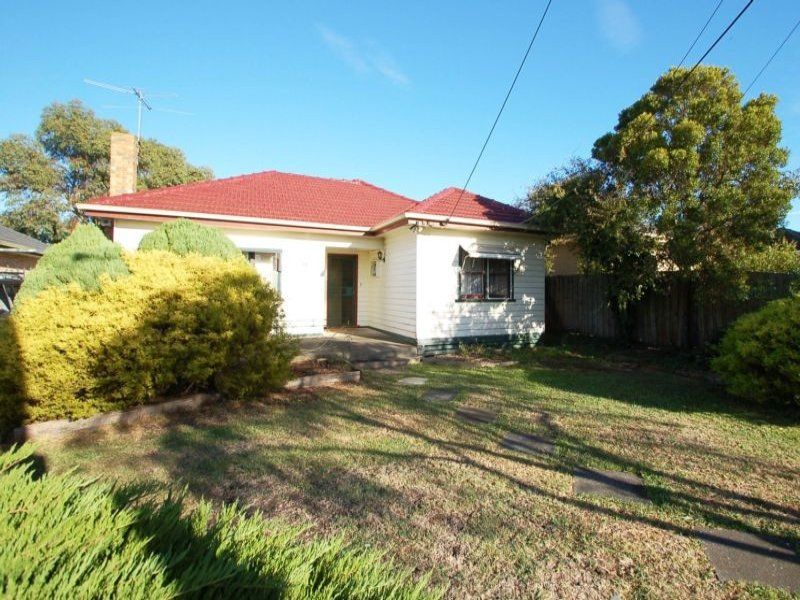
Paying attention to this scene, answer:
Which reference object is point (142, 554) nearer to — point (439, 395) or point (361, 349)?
point (439, 395)

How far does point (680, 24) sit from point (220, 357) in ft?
27.8

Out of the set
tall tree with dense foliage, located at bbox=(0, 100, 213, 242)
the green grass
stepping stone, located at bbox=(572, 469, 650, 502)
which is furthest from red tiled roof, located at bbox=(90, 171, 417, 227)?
tall tree with dense foliage, located at bbox=(0, 100, 213, 242)

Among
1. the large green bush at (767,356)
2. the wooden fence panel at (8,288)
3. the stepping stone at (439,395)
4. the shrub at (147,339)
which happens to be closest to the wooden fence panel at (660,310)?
the large green bush at (767,356)

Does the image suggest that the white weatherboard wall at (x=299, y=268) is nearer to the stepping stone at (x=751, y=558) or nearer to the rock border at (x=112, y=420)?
the rock border at (x=112, y=420)

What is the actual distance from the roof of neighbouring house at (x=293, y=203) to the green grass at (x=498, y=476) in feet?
18.6

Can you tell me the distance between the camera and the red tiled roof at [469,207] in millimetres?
9852

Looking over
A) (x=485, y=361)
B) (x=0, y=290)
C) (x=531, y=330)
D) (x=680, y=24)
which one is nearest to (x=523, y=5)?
(x=680, y=24)

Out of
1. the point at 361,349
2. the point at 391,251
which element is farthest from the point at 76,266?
the point at 391,251

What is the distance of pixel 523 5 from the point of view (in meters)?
6.75

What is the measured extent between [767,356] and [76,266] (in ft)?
29.0

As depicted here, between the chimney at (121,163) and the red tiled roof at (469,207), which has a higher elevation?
the chimney at (121,163)

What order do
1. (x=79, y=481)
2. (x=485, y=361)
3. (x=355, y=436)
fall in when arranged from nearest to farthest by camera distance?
(x=79, y=481)
(x=355, y=436)
(x=485, y=361)

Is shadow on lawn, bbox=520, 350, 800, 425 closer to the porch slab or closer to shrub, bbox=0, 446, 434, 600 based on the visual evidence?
the porch slab

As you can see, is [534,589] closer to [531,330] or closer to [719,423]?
[719,423]
